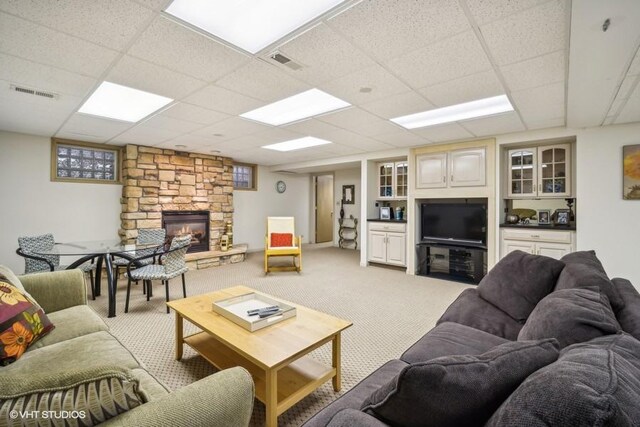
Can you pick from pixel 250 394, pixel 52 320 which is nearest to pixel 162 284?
pixel 52 320

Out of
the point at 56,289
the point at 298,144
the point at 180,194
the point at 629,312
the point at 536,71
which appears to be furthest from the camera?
the point at 180,194

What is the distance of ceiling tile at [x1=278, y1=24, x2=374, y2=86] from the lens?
6.09 feet

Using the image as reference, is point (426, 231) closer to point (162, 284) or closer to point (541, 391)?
point (162, 284)

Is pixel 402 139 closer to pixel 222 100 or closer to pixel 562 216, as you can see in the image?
pixel 562 216

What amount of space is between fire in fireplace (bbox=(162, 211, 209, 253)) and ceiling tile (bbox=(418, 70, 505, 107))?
4.99 m

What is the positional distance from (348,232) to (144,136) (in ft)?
17.7

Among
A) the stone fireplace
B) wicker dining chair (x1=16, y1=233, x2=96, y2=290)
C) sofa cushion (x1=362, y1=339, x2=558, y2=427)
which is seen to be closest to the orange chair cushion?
the stone fireplace

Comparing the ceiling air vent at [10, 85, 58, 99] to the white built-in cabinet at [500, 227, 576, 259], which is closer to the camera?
the ceiling air vent at [10, 85, 58, 99]

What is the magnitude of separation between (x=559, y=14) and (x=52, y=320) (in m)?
3.57

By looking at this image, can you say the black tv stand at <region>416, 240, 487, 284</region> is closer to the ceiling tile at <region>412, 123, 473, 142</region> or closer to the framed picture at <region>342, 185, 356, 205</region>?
the ceiling tile at <region>412, 123, 473, 142</region>

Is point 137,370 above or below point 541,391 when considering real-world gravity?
below

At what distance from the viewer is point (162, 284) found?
444cm

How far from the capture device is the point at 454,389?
730mm

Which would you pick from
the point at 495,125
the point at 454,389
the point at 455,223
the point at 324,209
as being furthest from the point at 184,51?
the point at 324,209
